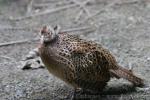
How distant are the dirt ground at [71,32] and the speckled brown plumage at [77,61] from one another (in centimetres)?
21

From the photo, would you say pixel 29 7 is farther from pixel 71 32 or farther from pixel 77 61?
pixel 77 61

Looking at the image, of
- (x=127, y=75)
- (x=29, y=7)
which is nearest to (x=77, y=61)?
(x=127, y=75)

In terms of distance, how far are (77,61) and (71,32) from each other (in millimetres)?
2644

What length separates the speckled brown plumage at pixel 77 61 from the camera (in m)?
5.14

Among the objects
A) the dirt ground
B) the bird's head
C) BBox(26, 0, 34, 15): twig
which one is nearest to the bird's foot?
the dirt ground

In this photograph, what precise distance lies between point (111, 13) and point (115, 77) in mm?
3137

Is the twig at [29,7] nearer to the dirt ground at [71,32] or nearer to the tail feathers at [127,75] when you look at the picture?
the dirt ground at [71,32]

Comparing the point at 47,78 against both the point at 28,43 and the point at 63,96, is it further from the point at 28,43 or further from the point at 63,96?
the point at 28,43

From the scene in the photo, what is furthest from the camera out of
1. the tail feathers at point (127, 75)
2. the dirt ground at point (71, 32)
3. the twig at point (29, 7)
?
the twig at point (29, 7)

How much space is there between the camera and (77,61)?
5.18m

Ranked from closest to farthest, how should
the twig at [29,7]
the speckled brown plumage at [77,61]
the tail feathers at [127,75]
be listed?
the speckled brown plumage at [77,61]
the tail feathers at [127,75]
the twig at [29,7]

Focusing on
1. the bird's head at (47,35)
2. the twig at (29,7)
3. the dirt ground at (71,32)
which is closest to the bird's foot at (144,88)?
the dirt ground at (71,32)

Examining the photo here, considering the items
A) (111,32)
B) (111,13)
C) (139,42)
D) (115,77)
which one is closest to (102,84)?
(115,77)

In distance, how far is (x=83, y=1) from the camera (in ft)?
29.5
